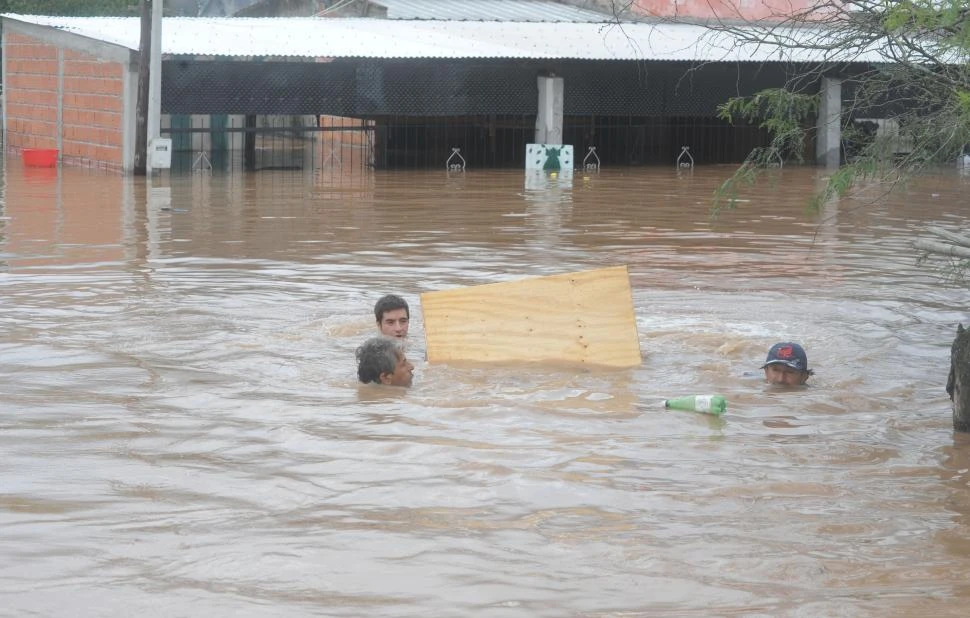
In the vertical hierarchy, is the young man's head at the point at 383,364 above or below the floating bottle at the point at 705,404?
above

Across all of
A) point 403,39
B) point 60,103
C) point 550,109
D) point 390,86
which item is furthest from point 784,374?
point 60,103

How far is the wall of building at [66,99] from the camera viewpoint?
31.0 m

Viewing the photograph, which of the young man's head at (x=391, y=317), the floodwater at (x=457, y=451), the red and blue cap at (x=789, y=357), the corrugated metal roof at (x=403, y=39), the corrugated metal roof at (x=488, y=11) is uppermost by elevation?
the corrugated metal roof at (x=488, y=11)

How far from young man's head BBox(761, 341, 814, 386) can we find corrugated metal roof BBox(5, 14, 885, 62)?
21.8m

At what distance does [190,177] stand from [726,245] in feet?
48.7

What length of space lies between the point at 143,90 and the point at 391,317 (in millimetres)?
20041

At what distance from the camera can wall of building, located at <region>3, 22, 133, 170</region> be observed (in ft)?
102

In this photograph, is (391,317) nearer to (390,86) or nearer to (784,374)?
(784,374)

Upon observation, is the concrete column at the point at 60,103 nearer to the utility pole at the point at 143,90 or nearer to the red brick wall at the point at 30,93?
the red brick wall at the point at 30,93

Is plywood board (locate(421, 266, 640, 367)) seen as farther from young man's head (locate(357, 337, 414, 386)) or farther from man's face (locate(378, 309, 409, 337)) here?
young man's head (locate(357, 337, 414, 386))

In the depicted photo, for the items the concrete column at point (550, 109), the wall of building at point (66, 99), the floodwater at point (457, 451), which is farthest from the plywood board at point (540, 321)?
the concrete column at point (550, 109)

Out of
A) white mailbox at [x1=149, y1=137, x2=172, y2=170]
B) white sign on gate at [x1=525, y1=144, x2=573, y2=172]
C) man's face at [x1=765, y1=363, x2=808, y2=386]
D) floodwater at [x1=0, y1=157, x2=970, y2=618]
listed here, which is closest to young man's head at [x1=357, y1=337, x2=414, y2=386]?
floodwater at [x1=0, y1=157, x2=970, y2=618]

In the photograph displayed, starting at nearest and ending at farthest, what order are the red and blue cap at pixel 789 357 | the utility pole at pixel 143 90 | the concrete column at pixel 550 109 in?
1. the red and blue cap at pixel 789 357
2. the utility pole at pixel 143 90
3. the concrete column at pixel 550 109

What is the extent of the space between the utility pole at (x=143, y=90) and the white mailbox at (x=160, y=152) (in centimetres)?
72
